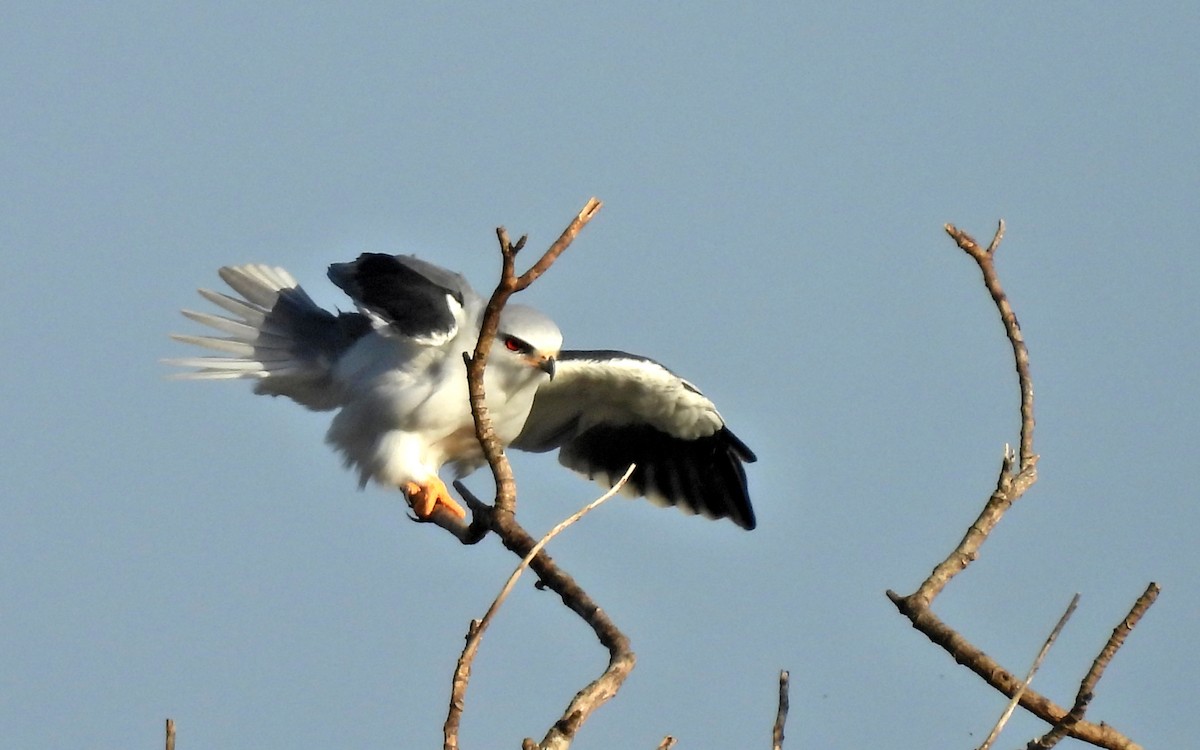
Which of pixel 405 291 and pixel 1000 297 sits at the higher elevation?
pixel 1000 297

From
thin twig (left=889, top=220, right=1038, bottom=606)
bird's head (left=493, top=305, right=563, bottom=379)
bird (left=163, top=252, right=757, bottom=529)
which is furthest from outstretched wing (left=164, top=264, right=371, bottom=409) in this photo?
thin twig (left=889, top=220, right=1038, bottom=606)

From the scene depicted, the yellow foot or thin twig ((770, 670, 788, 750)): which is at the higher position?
thin twig ((770, 670, 788, 750))

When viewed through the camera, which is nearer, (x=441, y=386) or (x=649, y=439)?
(x=441, y=386)

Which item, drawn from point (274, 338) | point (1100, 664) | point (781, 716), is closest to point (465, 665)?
point (781, 716)

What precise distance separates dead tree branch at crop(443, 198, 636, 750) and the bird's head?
207 centimetres

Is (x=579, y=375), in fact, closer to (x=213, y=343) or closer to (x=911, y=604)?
(x=213, y=343)

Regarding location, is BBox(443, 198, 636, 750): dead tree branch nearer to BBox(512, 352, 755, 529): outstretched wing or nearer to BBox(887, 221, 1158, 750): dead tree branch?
BBox(887, 221, 1158, 750): dead tree branch

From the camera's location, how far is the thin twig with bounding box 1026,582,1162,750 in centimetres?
291

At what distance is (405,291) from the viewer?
591 centimetres

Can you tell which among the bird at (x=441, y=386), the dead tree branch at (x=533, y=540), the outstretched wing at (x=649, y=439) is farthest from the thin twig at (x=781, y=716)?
the outstretched wing at (x=649, y=439)

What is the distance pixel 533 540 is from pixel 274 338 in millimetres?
3325

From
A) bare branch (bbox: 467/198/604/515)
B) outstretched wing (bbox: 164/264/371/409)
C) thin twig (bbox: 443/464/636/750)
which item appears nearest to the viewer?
thin twig (bbox: 443/464/636/750)

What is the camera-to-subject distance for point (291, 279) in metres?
6.79

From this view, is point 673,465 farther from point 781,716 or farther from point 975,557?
point 781,716
